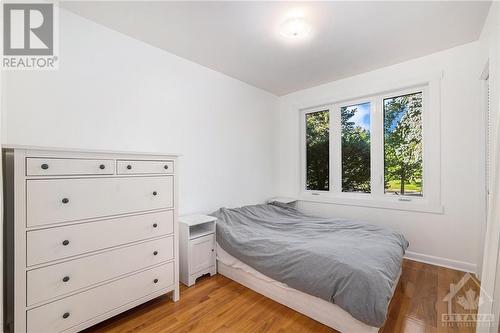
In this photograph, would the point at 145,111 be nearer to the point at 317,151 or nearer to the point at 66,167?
the point at 66,167

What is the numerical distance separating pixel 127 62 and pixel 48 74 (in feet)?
2.24

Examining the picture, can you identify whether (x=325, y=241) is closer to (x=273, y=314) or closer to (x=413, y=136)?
(x=273, y=314)

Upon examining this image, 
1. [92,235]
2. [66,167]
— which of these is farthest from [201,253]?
[66,167]

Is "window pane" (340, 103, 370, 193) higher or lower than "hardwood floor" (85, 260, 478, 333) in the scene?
higher

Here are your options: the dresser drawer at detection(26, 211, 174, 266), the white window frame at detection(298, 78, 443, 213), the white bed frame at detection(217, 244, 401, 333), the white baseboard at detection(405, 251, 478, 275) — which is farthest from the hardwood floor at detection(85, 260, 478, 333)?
the white window frame at detection(298, 78, 443, 213)

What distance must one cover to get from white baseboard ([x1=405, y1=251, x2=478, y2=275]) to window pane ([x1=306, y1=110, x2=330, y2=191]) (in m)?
1.43

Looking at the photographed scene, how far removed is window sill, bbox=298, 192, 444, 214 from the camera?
109 inches

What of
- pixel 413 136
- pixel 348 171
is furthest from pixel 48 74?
pixel 413 136

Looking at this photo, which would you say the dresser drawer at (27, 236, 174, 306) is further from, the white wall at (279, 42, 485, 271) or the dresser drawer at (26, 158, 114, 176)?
the white wall at (279, 42, 485, 271)

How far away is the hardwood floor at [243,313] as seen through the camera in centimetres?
167

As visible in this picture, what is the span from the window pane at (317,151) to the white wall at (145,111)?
0.83 m

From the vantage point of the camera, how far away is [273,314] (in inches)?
72.2

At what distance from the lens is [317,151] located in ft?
12.9

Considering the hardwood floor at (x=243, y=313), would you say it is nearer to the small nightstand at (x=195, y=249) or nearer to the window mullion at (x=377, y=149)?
the small nightstand at (x=195, y=249)
